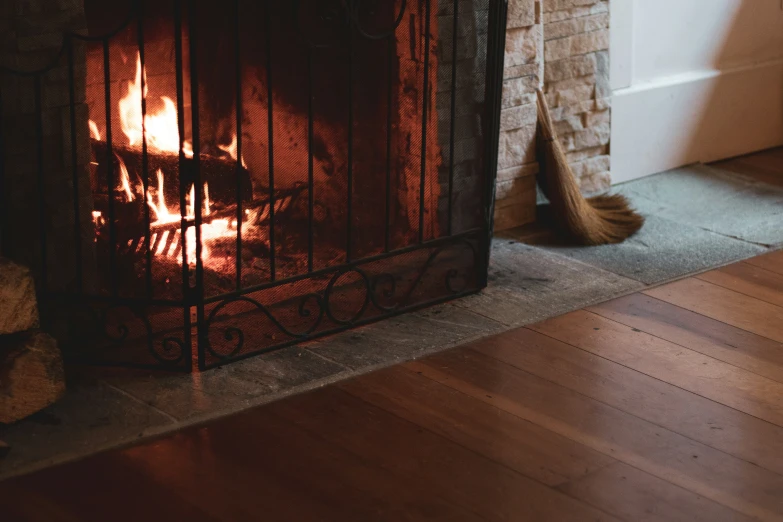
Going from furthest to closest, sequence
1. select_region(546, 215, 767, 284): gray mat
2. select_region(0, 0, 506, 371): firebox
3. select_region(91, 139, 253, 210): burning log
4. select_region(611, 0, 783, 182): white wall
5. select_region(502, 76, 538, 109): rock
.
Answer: select_region(611, 0, 783, 182): white wall, select_region(502, 76, 538, 109): rock, select_region(546, 215, 767, 284): gray mat, select_region(91, 139, 253, 210): burning log, select_region(0, 0, 506, 371): firebox

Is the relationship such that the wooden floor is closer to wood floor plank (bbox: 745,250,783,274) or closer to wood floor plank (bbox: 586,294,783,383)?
A: wood floor plank (bbox: 586,294,783,383)

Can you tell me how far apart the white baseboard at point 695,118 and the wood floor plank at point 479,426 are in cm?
168

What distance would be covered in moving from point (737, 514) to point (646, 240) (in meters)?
1.59

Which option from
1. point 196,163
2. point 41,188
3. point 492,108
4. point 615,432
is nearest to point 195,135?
point 196,163

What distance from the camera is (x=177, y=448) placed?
243 centimetres

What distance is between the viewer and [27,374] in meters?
2.49

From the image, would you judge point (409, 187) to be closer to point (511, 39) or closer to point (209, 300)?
point (511, 39)

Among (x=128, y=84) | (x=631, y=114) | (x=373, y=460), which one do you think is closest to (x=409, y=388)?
(x=373, y=460)

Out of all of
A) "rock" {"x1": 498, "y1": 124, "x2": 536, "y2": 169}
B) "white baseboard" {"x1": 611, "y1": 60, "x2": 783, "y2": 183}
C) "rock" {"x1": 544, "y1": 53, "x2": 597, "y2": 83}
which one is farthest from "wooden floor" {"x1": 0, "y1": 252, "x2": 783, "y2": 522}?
"white baseboard" {"x1": 611, "y1": 60, "x2": 783, "y2": 183}

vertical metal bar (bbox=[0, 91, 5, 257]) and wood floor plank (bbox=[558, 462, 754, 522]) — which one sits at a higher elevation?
vertical metal bar (bbox=[0, 91, 5, 257])

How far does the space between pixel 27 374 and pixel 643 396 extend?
135 centimetres

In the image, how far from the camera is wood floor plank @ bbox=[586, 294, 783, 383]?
289 centimetres

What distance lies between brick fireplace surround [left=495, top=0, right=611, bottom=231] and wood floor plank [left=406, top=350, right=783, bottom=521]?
96 centimetres

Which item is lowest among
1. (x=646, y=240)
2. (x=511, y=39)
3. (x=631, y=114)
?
(x=646, y=240)
